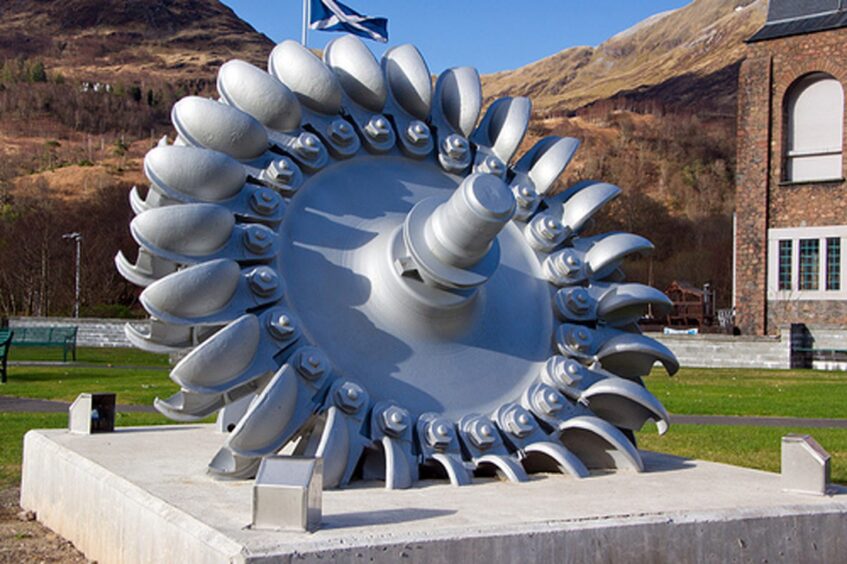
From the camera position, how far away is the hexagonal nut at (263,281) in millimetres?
7000

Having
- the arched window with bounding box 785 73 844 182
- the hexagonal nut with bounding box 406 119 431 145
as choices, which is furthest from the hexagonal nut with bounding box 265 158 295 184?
the arched window with bounding box 785 73 844 182

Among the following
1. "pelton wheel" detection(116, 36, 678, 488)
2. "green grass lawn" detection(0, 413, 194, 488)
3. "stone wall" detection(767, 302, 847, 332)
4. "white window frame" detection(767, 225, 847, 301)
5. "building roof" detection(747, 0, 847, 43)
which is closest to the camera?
"pelton wheel" detection(116, 36, 678, 488)

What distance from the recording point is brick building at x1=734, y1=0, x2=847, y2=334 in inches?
1809

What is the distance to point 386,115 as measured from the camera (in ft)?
26.9

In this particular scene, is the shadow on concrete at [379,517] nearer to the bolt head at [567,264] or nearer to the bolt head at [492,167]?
the bolt head at [567,264]

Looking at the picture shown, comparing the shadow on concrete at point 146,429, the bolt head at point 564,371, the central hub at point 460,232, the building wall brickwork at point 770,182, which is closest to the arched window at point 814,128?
Result: the building wall brickwork at point 770,182

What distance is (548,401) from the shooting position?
747 cm

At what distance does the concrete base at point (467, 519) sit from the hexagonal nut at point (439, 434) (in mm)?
296

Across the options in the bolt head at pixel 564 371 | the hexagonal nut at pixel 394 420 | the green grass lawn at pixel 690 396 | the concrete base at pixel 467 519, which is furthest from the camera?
the green grass lawn at pixel 690 396

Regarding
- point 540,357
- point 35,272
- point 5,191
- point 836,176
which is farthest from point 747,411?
point 5,191

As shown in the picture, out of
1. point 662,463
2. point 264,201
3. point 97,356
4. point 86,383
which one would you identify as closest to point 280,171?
point 264,201

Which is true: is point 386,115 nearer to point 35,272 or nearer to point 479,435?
point 479,435

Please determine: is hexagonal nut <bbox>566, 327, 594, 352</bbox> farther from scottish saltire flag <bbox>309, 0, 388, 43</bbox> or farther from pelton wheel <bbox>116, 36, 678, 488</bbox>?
scottish saltire flag <bbox>309, 0, 388, 43</bbox>

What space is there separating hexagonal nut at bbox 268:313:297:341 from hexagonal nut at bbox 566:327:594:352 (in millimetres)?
2030
